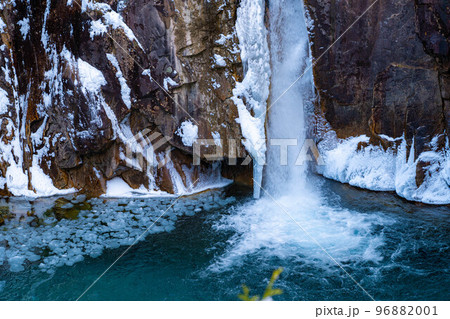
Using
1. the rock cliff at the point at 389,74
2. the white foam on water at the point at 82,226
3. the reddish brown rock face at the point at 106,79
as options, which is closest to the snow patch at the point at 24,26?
the reddish brown rock face at the point at 106,79

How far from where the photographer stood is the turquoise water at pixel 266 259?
12.9 feet

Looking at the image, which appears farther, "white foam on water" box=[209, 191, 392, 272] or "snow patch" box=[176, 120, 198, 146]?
"snow patch" box=[176, 120, 198, 146]

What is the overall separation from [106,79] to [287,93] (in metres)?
3.07

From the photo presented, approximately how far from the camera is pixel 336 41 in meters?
6.33

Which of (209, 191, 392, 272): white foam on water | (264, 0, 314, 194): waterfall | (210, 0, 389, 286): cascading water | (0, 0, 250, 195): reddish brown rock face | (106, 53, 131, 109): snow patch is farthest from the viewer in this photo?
(264, 0, 314, 194): waterfall

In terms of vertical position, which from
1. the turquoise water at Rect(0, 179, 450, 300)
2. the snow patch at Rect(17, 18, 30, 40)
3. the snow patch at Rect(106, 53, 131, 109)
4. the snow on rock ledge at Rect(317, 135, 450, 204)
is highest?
the snow patch at Rect(17, 18, 30, 40)

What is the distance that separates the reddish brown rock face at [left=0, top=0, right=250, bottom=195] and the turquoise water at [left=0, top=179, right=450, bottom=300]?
127 cm

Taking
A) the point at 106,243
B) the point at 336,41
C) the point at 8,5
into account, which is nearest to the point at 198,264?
the point at 106,243

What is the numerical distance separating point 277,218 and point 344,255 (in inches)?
54.3

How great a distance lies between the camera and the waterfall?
6.57m

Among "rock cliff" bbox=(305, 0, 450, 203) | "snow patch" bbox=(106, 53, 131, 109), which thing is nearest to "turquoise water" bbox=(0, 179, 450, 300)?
"rock cliff" bbox=(305, 0, 450, 203)

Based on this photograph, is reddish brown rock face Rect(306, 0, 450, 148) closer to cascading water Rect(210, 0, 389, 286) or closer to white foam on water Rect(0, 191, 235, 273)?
cascading water Rect(210, 0, 389, 286)

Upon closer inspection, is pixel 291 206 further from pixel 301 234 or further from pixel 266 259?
pixel 266 259

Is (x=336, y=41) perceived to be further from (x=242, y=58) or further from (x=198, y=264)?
(x=198, y=264)
